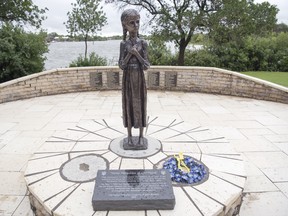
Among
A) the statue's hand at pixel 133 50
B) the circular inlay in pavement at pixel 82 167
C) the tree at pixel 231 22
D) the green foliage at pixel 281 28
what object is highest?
the green foliage at pixel 281 28

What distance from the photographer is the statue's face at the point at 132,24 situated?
105 inches

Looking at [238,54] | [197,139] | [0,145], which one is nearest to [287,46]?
[238,54]

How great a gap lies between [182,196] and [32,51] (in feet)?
25.9

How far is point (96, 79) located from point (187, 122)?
422 cm

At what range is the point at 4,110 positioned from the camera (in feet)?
19.5

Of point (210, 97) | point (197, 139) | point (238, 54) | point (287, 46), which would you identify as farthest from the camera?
point (287, 46)

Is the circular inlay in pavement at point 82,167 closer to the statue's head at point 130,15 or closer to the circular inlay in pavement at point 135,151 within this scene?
the circular inlay in pavement at point 135,151

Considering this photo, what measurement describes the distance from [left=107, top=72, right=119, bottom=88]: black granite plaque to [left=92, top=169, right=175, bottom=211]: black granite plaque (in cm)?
550

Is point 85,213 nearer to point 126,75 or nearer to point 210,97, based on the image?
point 126,75

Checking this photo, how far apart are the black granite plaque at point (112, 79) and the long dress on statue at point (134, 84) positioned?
4814 millimetres

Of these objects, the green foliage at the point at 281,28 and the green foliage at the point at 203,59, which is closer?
the green foliage at the point at 203,59

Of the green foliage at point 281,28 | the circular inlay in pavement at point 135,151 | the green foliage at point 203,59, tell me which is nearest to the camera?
the circular inlay in pavement at point 135,151

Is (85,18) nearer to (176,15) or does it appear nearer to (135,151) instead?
(176,15)

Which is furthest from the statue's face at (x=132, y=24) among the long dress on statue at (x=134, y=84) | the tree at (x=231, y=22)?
the tree at (x=231, y=22)
